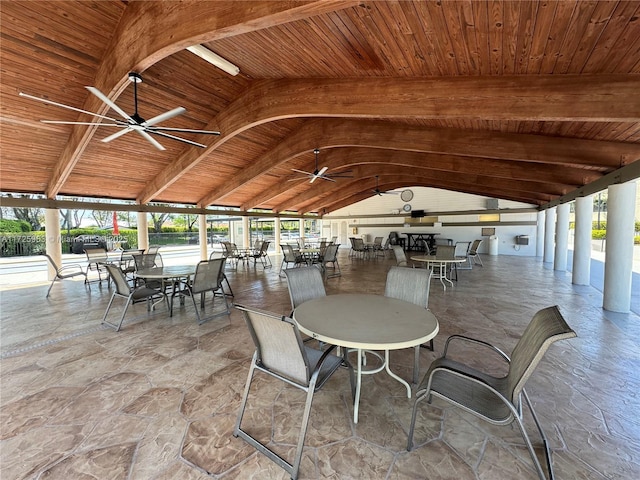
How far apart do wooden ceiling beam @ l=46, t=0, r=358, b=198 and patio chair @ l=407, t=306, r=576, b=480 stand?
8.25 feet

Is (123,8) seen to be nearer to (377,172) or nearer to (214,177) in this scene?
(214,177)

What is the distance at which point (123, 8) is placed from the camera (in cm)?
313

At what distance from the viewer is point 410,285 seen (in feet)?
8.05

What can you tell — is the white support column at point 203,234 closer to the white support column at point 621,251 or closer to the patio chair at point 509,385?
the patio chair at point 509,385

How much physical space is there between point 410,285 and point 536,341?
4.01 feet

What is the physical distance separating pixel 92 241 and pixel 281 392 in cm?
1412

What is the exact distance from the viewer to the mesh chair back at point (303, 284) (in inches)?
97.2

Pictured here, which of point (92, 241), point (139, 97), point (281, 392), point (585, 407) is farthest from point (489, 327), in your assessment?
point (92, 241)

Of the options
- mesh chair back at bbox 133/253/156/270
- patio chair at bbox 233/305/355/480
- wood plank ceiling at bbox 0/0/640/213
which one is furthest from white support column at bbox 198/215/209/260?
patio chair at bbox 233/305/355/480

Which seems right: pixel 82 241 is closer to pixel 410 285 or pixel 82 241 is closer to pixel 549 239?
pixel 410 285

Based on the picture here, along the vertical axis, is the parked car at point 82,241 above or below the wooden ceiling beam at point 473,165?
below

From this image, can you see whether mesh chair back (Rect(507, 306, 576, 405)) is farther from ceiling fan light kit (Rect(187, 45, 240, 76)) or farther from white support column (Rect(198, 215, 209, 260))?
white support column (Rect(198, 215, 209, 260))

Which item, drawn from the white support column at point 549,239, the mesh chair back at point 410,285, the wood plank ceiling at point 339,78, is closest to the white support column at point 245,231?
the wood plank ceiling at point 339,78

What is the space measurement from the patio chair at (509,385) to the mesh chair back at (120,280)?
12.3ft
